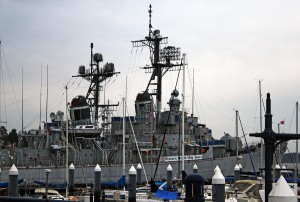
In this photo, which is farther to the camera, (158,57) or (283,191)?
(158,57)

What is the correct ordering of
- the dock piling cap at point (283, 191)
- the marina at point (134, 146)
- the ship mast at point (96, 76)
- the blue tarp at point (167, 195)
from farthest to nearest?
1. the ship mast at point (96, 76)
2. the marina at point (134, 146)
3. the blue tarp at point (167, 195)
4. the dock piling cap at point (283, 191)

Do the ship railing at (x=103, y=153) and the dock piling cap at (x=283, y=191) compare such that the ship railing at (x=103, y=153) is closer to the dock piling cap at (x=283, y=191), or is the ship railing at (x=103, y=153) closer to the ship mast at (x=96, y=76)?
the ship mast at (x=96, y=76)

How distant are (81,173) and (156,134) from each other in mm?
9708

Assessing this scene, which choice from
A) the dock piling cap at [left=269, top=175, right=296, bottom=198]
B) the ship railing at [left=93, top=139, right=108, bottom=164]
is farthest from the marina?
the dock piling cap at [left=269, top=175, right=296, bottom=198]

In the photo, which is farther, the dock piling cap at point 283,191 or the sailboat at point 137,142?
the sailboat at point 137,142

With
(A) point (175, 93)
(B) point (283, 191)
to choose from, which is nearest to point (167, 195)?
(B) point (283, 191)

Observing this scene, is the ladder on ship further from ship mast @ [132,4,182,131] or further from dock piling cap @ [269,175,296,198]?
dock piling cap @ [269,175,296,198]

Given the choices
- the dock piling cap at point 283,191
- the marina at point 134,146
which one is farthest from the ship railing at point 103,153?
the dock piling cap at point 283,191

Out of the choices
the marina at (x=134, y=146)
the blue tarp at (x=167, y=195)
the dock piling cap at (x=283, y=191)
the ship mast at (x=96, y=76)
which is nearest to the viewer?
the dock piling cap at (x=283, y=191)

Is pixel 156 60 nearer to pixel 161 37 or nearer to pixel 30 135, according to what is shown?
pixel 161 37

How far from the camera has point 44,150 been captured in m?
56.8

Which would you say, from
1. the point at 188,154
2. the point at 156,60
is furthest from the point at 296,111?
the point at 156,60

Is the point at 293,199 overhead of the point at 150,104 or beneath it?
beneath

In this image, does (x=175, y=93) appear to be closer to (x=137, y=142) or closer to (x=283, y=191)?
(x=137, y=142)
